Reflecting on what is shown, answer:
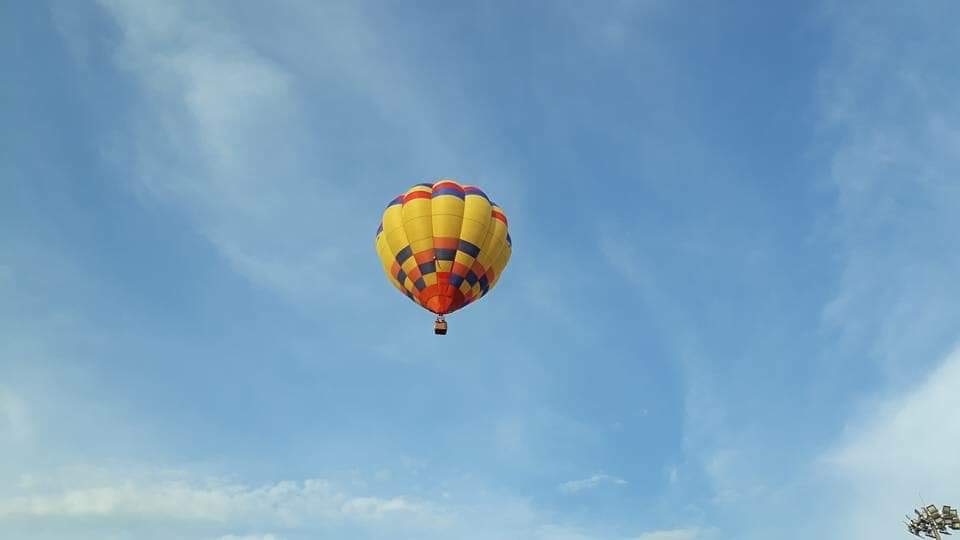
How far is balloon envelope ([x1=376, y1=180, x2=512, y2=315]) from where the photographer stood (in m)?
39.9

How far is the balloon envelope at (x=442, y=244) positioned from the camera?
131 feet

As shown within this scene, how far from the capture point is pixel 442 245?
131ft

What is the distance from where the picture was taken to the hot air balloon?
3994 cm

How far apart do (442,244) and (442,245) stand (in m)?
0.07

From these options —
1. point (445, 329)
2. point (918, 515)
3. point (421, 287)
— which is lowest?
point (918, 515)

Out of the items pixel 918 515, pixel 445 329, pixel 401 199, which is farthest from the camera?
pixel 918 515

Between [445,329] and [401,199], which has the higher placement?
[401,199]

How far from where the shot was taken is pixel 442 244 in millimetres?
39812

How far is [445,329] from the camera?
39812mm

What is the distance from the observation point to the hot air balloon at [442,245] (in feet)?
131

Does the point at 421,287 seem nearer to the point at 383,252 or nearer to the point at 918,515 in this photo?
the point at 383,252

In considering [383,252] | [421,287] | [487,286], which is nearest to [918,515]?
[487,286]

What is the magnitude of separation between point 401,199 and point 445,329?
9.72m

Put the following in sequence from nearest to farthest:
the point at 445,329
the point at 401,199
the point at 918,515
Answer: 1. the point at 445,329
2. the point at 401,199
3. the point at 918,515
